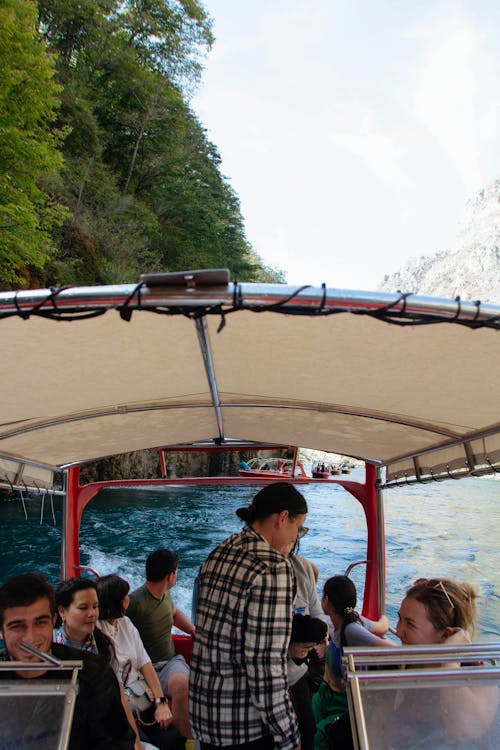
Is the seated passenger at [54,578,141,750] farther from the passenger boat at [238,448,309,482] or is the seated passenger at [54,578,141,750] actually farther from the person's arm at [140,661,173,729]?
the passenger boat at [238,448,309,482]

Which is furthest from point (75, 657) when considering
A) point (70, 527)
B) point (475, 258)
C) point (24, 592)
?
point (475, 258)

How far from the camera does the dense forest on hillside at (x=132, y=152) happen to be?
23.1m

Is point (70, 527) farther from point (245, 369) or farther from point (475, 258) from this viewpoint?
point (475, 258)

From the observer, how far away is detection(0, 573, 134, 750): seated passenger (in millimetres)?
1868

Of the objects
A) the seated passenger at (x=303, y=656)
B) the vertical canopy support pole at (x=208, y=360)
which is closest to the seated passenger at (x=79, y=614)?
the seated passenger at (x=303, y=656)

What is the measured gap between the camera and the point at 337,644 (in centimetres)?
261

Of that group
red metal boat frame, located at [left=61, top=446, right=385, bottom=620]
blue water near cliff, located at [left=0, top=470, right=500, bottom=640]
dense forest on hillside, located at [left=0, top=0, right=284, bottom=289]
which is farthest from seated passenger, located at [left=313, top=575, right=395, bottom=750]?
dense forest on hillside, located at [left=0, top=0, right=284, bottom=289]

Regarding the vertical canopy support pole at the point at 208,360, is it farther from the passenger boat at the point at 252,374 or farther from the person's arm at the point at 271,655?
the person's arm at the point at 271,655

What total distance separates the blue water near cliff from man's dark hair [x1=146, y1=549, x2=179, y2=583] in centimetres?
724

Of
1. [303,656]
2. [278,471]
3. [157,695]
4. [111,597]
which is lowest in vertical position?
[278,471]

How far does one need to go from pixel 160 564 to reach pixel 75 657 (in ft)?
6.06

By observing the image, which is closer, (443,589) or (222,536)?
(443,589)

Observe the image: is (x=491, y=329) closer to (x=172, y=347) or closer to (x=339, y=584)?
(x=172, y=347)

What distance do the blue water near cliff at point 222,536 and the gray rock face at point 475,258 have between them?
459 feet
